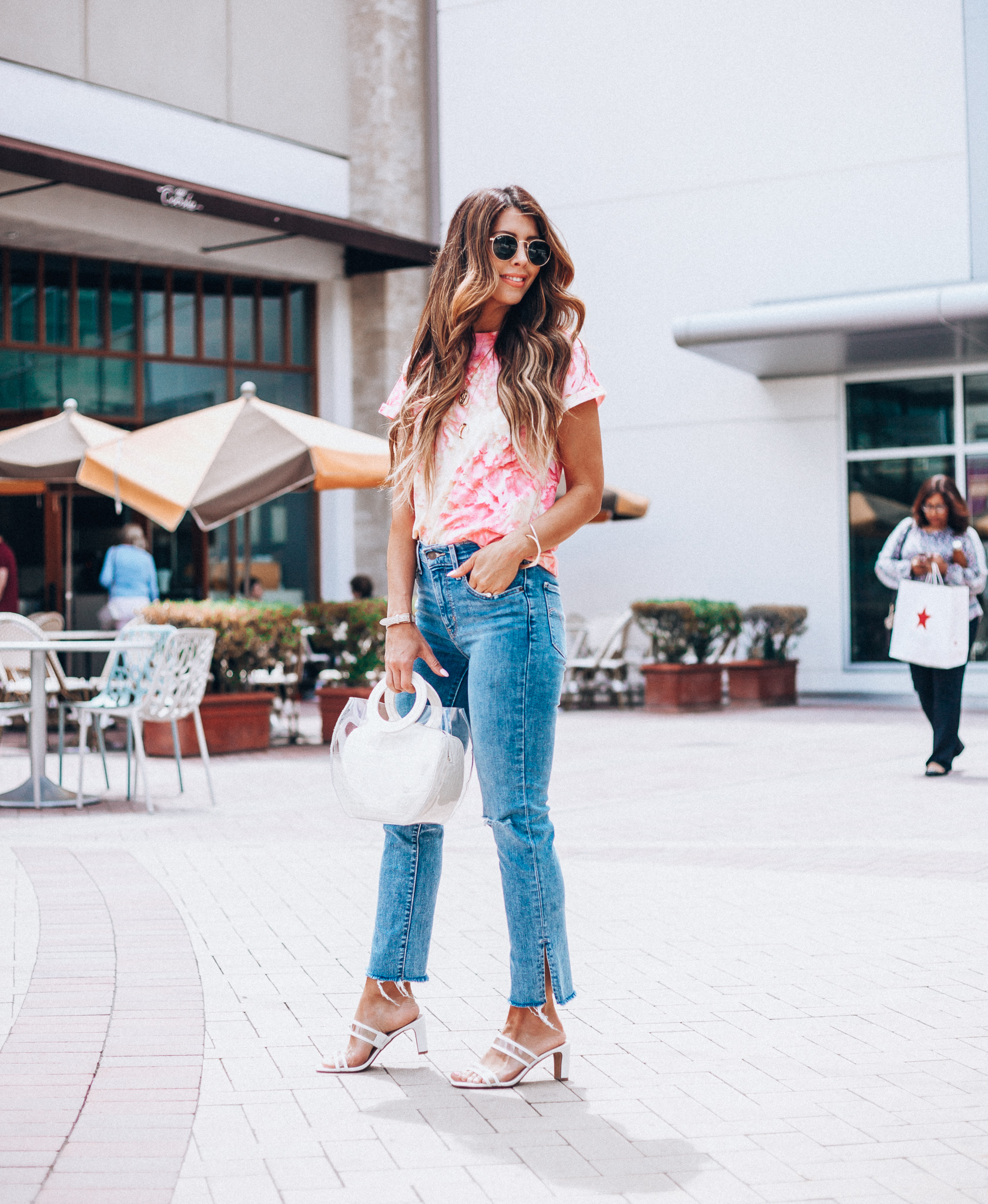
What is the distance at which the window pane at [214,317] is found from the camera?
1830 cm

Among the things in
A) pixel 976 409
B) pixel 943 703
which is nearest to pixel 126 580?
pixel 943 703

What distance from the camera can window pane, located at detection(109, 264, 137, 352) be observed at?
17.3 metres

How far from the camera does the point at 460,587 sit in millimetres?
3400

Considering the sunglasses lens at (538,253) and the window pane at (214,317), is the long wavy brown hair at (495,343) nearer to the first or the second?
the sunglasses lens at (538,253)

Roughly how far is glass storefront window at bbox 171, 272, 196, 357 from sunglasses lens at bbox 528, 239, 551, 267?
1509 cm

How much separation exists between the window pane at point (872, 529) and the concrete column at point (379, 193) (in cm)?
582

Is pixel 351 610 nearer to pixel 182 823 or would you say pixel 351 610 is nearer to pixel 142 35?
pixel 182 823

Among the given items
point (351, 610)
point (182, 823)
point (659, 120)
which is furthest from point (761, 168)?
point (182, 823)

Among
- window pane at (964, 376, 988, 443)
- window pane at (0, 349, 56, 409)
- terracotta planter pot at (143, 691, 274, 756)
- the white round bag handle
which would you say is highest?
window pane at (0, 349, 56, 409)

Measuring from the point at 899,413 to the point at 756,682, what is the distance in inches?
151

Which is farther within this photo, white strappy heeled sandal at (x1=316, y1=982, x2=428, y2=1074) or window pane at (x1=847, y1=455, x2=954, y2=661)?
window pane at (x1=847, y1=455, x2=954, y2=661)

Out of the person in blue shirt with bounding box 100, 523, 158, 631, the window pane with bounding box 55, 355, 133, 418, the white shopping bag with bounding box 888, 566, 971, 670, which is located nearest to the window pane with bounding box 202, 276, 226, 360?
the window pane with bounding box 55, 355, 133, 418

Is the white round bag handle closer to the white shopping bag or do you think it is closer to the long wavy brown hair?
the long wavy brown hair

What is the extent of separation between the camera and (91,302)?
1714cm
